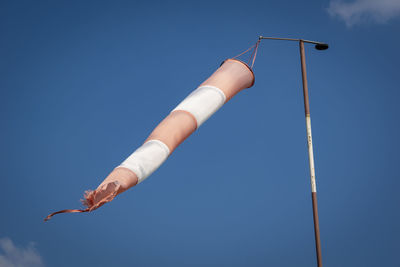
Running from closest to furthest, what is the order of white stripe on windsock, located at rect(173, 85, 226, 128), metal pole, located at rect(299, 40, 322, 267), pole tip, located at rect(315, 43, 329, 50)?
white stripe on windsock, located at rect(173, 85, 226, 128)
metal pole, located at rect(299, 40, 322, 267)
pole tip, located at rect(315, 43, 329, 50)

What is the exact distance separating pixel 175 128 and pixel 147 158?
0.90m

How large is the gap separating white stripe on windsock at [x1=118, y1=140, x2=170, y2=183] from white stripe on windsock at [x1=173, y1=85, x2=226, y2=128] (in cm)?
105

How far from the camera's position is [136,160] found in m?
6.22

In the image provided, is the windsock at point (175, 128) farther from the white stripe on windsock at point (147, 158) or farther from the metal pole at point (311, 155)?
the metal pole at point (311, 155)

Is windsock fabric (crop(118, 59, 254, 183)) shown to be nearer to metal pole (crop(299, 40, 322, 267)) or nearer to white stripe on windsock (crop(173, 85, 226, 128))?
white stripe on windsock (crop(173, 85, 226, 128))

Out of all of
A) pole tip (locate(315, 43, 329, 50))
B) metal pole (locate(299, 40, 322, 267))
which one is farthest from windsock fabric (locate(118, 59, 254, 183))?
pole tip (locate(315, 43, 329, 50))

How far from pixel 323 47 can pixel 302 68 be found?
1.83ft

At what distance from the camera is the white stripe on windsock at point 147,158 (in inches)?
242

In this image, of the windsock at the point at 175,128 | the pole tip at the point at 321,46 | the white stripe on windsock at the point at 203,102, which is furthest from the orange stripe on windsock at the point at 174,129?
the pole tip at the point at 321,46

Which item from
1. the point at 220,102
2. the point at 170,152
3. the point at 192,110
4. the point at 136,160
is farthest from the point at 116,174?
the point at 220,102

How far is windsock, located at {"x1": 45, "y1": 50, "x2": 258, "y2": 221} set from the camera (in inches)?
223

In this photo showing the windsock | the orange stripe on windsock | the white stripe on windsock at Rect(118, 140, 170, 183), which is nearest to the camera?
the windsock

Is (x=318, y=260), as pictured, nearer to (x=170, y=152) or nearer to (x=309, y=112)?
(x=309, y=112)

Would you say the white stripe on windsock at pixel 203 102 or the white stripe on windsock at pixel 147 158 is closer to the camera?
the white stripe on windsock at pixel 147 158
